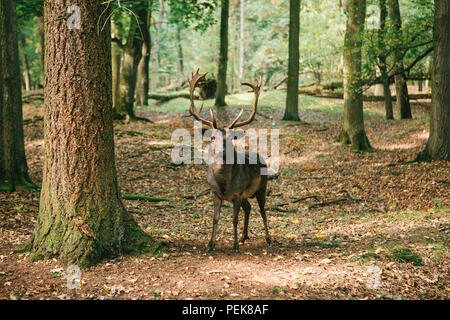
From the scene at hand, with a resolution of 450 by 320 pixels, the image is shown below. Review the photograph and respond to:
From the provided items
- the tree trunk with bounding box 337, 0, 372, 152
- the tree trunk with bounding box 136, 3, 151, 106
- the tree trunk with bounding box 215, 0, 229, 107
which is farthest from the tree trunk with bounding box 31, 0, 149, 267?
the tree trunk with bounding box 136, 3, 151, 106

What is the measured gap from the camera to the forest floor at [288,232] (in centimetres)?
499

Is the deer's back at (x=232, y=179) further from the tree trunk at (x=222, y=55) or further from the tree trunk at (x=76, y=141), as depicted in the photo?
the tree trunk at (x=222, y=55)

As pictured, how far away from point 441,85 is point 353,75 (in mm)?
3595

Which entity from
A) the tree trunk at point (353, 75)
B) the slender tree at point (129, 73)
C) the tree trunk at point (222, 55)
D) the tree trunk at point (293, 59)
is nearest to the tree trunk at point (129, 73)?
the slender tree at point (129, 73)

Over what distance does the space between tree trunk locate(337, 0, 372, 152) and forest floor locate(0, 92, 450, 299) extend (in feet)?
2.30

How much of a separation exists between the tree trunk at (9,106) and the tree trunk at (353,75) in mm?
11028

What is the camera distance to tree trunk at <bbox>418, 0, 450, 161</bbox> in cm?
1130

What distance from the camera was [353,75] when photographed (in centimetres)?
1452

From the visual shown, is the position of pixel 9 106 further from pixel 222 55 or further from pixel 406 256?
pixel 222 55

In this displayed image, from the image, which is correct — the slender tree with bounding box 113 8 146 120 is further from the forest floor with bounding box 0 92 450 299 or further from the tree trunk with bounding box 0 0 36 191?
the tree trunk with bounding box 0 0 36 191

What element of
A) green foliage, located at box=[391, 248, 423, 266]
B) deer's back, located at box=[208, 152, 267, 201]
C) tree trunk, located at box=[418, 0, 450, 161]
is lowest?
green foliage, located at box=[391, 248, 423, 266]

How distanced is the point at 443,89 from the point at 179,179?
8351 mm
